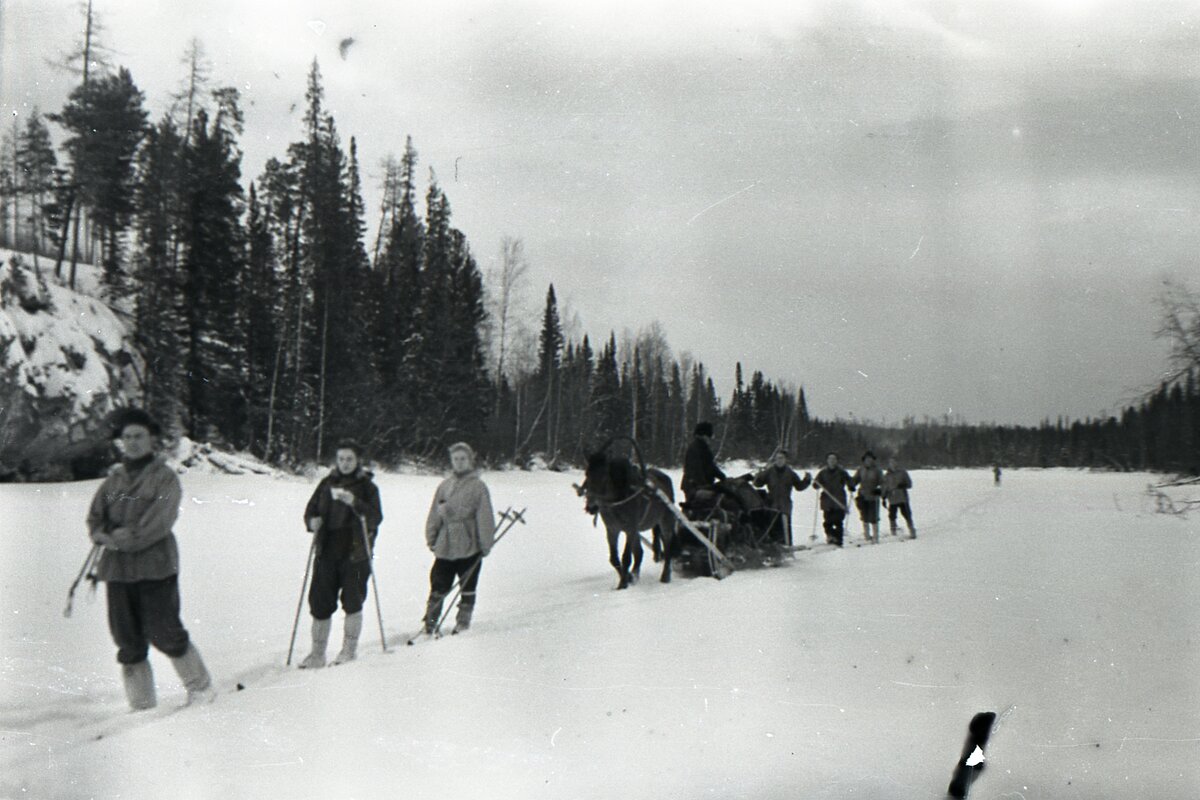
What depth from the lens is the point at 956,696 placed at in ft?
13.1

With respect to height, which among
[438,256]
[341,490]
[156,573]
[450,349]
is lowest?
[156,573]

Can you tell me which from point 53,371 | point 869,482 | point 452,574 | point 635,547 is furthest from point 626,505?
point 869,482

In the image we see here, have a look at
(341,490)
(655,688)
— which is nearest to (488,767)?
(655,688)

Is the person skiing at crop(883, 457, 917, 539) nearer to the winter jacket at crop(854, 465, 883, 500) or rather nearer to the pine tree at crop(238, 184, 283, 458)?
the winter jacket at crop(854, 465, 883, 500)

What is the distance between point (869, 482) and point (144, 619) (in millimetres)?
12922

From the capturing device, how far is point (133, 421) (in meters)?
3.90

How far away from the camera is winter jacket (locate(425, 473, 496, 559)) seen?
265 inches

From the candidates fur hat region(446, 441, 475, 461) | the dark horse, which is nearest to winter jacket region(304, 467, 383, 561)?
fur hat region(446, 441, 475, 461)

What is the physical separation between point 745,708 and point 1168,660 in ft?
7.77

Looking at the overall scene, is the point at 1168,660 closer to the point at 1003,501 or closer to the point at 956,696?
the point at 956,696

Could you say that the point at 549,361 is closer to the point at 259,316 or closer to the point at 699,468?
the point at 259,316

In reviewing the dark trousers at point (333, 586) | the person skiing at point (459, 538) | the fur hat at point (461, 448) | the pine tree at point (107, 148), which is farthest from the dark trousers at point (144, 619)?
the person skiing at point (459, 538)

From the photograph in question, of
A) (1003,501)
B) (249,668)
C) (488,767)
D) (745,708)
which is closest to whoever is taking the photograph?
(488,767)

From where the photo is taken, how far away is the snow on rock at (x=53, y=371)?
391 centimetres
